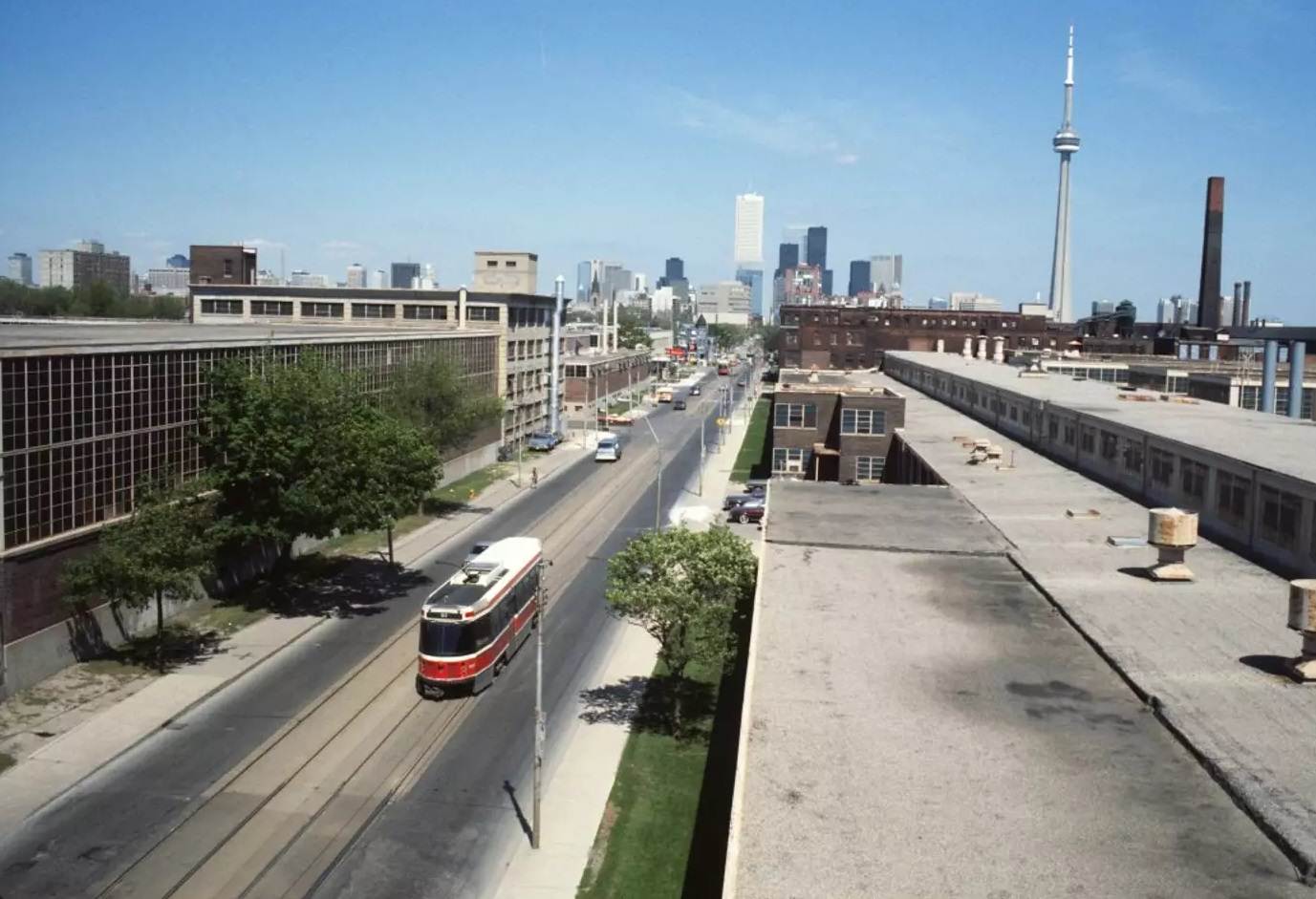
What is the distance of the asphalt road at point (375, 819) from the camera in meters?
21.9

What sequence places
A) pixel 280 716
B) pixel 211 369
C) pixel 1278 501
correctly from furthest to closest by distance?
pixel 211 369 < pixel 280 716 < pixel 1278 501

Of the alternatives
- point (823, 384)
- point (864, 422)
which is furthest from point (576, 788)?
point (823, 384)

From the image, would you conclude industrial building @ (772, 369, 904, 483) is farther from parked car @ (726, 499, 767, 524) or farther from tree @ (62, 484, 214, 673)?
tree @ (62, 484, 214, 673)

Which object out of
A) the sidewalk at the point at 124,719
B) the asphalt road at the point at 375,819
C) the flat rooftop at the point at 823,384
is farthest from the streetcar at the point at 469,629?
the flat rooftop at the point at 823,384

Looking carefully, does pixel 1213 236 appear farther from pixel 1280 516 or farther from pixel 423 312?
pixel 1280 516

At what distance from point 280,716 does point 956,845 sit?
2218 centimetres

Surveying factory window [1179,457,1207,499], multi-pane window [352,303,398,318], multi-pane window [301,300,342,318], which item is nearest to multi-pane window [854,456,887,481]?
factory window [1179,457,1207,499]

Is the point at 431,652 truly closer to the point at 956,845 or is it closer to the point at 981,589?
the point at 981,589

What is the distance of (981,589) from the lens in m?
25.0

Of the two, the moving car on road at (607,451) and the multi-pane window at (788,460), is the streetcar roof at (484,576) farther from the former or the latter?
the moving car on road at (607,451)

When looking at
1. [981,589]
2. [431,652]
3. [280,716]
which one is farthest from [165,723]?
[981,589]

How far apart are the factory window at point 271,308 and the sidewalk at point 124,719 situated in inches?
2178

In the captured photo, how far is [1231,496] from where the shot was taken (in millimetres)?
31609

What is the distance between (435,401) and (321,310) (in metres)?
31.3
